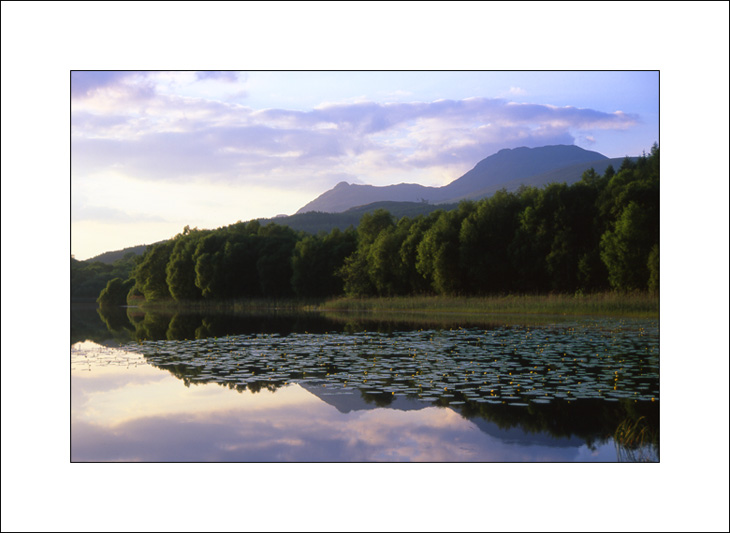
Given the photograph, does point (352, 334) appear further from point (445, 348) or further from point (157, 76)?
point (157, 76)

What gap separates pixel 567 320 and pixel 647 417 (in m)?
15.1

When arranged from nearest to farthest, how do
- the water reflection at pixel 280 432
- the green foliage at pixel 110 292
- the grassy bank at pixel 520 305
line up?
the water reflection at pixel 280 432, the green foliage at pixel 110 292, the grassy bank at pixel 520 305

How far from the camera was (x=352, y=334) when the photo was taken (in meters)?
20.2

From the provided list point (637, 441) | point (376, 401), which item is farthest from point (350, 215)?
point (637, 441)

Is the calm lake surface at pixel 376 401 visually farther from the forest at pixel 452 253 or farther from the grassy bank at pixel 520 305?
the grassy bank at pixel 520 305

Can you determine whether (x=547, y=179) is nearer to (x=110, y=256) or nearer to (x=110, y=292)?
(x=110, y=292)

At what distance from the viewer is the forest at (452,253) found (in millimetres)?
24719

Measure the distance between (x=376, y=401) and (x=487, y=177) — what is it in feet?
59.6

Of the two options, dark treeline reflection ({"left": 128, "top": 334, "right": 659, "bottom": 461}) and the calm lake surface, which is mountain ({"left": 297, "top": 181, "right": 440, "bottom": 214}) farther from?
dark treeline reflection ({"left": 128, "top": 334, "right": 659, "bottom": 461})

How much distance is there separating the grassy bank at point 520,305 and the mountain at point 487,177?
4.98 metres

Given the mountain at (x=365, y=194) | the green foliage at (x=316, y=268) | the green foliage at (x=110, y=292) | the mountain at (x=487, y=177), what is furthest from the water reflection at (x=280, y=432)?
the green foliage at (x=316, y=268)

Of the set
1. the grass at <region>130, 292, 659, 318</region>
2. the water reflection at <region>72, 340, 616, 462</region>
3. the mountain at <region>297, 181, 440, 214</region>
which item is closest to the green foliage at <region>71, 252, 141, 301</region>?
the water reflection at <region>72, 340, 616, 462</region>

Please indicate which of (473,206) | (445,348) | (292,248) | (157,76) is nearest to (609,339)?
(445,348)

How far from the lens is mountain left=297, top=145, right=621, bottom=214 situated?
74.6 ft
